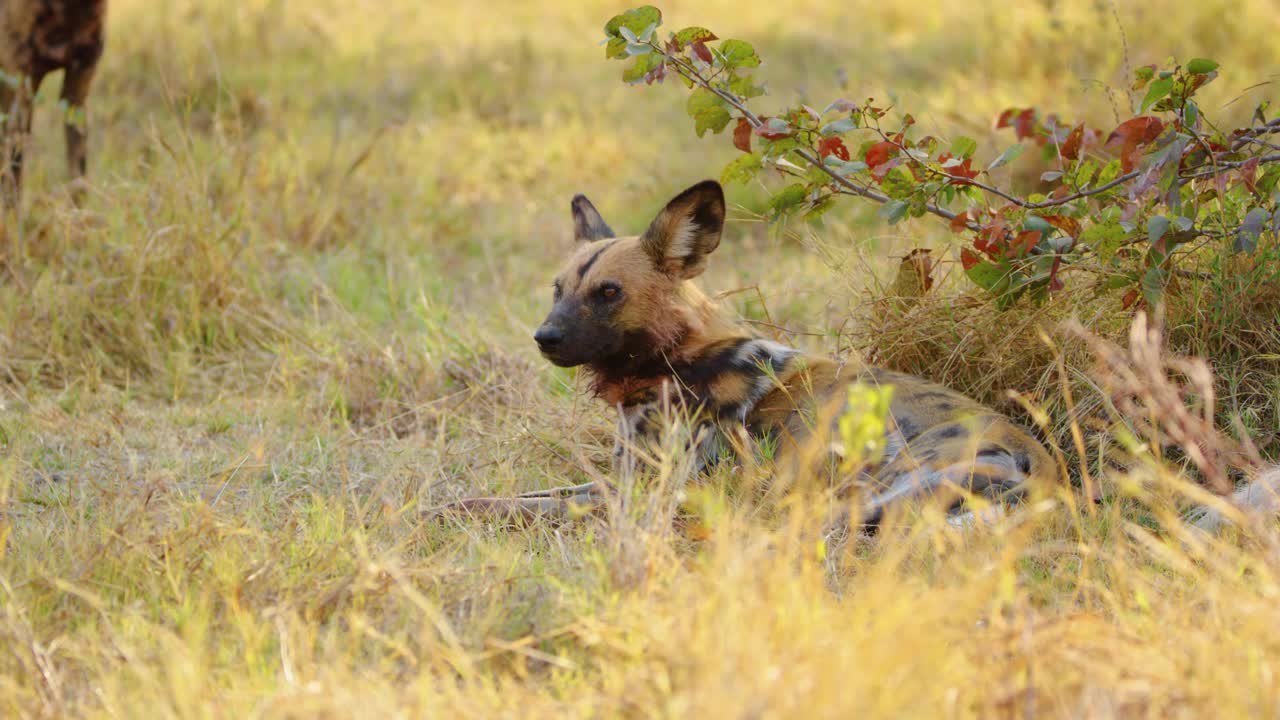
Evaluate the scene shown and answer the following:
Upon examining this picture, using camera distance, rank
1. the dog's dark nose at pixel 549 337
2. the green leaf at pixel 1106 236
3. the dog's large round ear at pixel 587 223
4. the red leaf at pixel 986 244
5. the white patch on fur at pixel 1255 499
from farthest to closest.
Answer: the dog's large round ear at pixel 587 223, the dog's dark nose at pixel 549 337, the red leaf at pixel 986 244, the green leaf at pixel 1106 236, the white patch on fur at pixel 1255 499

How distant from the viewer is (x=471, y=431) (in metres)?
3.75

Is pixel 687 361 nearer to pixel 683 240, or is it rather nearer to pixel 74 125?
pixel 683 240

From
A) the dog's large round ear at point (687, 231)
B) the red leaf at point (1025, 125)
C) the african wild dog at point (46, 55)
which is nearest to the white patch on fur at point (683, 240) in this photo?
the dog's large round ear at point (687, 231)

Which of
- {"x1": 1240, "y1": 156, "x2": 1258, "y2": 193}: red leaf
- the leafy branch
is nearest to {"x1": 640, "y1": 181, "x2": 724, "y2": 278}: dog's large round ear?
the leafy branch

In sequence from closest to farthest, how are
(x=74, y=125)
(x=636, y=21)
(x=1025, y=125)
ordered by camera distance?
(x=636, y=21), (x=1025, y=125), (x=74, y=125)

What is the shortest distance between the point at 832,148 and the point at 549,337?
886 mm

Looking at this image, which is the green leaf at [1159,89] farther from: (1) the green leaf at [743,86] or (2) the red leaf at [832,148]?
(1) the green leaf at [743,86]

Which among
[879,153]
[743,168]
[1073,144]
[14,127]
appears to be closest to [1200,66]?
[1073,144]

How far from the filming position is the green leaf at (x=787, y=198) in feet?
10.4

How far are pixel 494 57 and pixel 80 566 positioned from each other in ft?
21.4

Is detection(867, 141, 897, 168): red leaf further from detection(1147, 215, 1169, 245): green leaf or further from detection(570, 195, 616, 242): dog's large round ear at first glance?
detection(570, 195, 616, 242): dog's large round ear

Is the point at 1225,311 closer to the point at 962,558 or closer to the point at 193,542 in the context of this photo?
the point at 962,558

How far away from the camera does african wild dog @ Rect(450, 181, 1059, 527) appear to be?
10.1ft

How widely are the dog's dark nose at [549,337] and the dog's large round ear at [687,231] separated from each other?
358 mm
